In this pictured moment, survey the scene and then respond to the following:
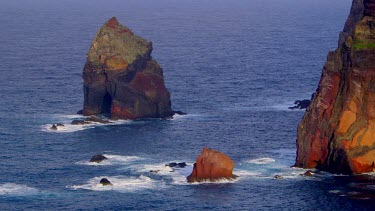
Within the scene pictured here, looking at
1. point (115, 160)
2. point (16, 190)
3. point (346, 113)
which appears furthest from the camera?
point (115, 160)

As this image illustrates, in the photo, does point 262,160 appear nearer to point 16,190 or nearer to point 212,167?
point 212,167

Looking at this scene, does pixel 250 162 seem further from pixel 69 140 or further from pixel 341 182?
pixel 69 140

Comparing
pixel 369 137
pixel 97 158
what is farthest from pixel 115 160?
pixel 369 137

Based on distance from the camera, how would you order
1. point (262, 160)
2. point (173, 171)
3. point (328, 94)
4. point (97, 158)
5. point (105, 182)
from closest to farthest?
point (105, 182) → point (328, 94) → point (173, 171) → point (262, 160) → point (97, 158)

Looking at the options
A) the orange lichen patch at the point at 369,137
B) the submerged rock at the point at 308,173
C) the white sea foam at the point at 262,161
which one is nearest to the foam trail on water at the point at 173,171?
the white sea foam at the point at 262,161

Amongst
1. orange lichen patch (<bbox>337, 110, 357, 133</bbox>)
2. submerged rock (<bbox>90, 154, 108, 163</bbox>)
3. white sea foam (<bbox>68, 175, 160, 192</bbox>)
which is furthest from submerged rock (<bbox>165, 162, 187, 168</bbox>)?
orange lichen patch (<bbox>337, 110, 357, 133</bbox>)

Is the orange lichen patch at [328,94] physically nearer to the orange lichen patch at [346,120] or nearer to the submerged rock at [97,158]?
the orange lichen patch at [346,120]

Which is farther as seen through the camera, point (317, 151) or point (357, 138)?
point (317, 151)
